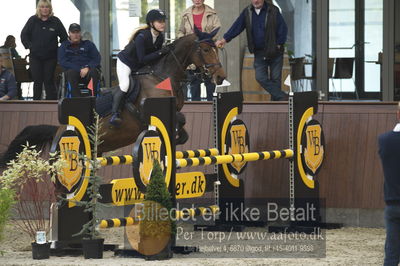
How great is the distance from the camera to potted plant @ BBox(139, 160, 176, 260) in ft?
34.4

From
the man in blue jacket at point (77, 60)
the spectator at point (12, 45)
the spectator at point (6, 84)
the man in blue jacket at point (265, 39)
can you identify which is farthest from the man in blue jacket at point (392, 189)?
the spectator at point (12, 45)

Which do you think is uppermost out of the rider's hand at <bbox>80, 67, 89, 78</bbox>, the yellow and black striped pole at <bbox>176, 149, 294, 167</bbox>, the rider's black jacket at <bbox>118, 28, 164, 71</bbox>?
the rider's black jacket at <bbox>118, 28, 164, 71</bbox>

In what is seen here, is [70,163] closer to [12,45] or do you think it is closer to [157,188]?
[157,188]

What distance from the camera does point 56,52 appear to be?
17.3 metres

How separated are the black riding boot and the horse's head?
0.96m

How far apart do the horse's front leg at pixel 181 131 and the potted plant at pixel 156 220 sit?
8.32 ft

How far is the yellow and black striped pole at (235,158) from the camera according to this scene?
11.4 metres

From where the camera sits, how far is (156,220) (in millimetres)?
10508

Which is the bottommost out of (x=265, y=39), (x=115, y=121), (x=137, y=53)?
(x=115, y=121)

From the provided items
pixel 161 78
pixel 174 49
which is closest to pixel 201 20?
pixel 174 49

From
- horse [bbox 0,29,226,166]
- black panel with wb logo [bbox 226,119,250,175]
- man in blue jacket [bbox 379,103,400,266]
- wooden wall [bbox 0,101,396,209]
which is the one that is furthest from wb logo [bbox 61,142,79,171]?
man in blue jacket [bbox 379,103,400,266]

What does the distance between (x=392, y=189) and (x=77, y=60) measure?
889 centimetres

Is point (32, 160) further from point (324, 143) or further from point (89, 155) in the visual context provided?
point (324, 143)

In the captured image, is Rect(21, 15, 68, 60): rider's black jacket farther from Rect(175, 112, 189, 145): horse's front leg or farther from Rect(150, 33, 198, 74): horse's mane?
Rect(175, 112, 189, 145): horse's front leg
